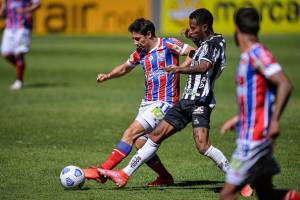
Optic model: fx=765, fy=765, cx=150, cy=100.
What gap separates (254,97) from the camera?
6746 mm

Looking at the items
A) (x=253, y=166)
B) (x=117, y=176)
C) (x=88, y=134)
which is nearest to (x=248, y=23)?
(x=253, y=166)

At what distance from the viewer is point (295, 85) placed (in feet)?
70.3

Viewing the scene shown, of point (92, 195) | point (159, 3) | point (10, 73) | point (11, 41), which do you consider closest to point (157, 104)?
point (92, 195)

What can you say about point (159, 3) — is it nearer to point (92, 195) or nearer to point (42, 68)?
point (42, 68)

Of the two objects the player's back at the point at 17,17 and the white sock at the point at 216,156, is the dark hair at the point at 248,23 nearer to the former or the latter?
the white sock at the point at 216,156

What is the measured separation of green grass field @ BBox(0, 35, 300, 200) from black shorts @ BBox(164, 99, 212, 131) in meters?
0.82

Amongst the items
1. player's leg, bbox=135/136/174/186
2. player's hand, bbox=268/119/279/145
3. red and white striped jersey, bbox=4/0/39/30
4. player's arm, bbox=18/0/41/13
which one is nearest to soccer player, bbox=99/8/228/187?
player's leg, bbox=135/136/174/186

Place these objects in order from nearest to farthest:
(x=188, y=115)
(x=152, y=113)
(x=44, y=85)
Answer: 1. (x=188, y=115)
2. (x=152, y=113)
3. (x=44, y=85)

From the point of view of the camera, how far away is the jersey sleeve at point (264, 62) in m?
6.58

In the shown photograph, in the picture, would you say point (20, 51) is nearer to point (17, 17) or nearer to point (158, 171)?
point (17, 17)

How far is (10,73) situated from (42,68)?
1.50 m

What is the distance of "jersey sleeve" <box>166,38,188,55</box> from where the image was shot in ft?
31.3

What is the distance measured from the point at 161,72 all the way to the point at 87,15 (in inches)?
1057

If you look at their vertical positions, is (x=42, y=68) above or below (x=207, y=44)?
below
